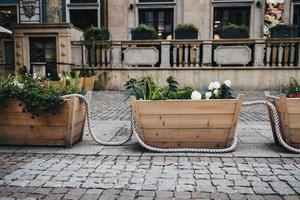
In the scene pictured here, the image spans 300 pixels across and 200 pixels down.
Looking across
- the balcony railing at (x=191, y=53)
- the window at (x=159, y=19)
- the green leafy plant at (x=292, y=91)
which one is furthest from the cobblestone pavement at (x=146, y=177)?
the window at (x=159, y=19)

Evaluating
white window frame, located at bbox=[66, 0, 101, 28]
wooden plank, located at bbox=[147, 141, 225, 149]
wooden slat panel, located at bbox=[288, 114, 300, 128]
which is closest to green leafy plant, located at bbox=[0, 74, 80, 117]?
wooden plank, located at bbox=[147, 141, 225, 149]

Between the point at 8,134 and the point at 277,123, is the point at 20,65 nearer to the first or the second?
the point at 8,134

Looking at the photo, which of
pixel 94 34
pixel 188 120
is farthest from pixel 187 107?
pixel 94 34

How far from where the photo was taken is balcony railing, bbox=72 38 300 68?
515 inches

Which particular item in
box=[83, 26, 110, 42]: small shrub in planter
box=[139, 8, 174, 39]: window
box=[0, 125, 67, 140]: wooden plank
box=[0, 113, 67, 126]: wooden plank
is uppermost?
box=[139, 8, 174, 39]: window

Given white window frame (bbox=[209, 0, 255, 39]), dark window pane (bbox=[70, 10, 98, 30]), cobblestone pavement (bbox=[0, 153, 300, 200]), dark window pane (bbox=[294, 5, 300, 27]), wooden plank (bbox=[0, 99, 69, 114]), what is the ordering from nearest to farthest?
cobblestone pavement (bbox=[0, 153, 300, 200]), wooden plank (bbox=[0, 99, 69, 114]), white window frame (bbox=[209, 0, 255, 39]), dark window pane (bbox=[294, 5, 300, 27]), dark window pane (bbox=[70, 10, 98, 30])

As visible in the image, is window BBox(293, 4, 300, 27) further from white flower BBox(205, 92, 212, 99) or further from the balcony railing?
white flower BBox(205, 92, 212, 99)

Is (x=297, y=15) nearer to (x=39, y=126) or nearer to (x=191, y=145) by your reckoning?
(x=191, y=145)

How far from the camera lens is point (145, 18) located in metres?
18.8

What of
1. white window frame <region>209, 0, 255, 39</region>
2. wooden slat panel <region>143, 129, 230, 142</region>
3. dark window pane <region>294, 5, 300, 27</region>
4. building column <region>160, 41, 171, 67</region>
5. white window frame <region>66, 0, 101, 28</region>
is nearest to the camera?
wooden slat panel <region>143, 129, 230, 142</region>

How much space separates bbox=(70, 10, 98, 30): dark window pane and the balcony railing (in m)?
5.12

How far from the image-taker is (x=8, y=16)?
18.5 m

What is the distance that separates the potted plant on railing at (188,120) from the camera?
14.3 feet

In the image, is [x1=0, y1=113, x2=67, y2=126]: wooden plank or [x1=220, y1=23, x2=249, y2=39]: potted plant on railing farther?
[x1=220, y1=23, x2=249, y2=39]: potted plant on railing
